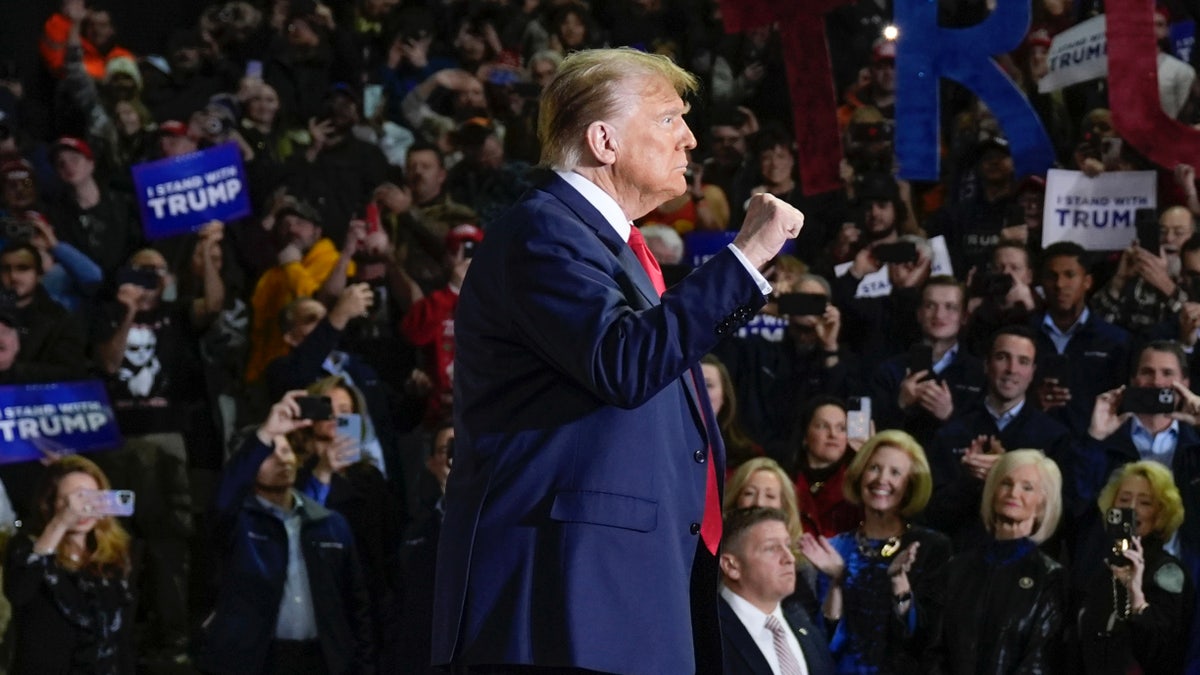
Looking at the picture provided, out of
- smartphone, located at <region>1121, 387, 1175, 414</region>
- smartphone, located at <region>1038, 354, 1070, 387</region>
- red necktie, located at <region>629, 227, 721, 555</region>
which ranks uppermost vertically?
red necktie, located at <region>629, 227, 721, 555</region>

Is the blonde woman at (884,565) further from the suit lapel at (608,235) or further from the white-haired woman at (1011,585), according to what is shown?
the suit lapel at (608,235)

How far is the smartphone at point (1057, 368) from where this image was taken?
19.6ft

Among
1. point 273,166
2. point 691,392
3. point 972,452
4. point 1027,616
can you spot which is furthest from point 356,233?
point 691,392

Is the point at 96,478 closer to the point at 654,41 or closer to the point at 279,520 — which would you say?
the point at 279,520

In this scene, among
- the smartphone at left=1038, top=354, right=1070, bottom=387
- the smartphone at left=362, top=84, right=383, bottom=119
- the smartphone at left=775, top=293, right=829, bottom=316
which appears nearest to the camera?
the smartphone at left=1038, top=354, right=1070, bottom=387

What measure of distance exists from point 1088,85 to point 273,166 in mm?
3514

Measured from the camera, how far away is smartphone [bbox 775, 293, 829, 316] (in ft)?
20.4

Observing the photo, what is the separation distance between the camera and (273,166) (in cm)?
801

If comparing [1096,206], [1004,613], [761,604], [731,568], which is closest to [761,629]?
[761,604]

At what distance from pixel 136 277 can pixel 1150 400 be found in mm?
3727

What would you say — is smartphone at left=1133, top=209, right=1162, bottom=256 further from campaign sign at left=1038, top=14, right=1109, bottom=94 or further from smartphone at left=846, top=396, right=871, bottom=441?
smartphone at left=846, top=396, right=871, bottom=441

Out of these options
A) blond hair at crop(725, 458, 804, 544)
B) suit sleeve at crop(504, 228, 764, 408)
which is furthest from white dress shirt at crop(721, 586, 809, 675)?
suit sleeve at crop(504, 228, 764, 408)

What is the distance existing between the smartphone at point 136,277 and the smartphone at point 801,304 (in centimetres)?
244

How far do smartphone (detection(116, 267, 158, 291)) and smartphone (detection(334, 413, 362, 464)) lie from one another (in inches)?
47.8
